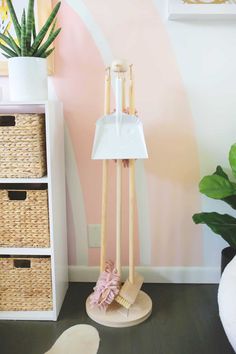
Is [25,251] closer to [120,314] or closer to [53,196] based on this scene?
[53,196]

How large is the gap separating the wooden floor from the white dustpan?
73 centimetres

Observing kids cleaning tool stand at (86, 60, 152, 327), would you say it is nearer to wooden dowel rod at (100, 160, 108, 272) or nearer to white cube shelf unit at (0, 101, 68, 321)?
wooden dowel rod at (100, 160, 108, 272)

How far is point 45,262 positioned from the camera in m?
1.39

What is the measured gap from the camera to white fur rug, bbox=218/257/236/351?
110 cm

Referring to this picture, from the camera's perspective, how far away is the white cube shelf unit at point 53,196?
1309 millimetres

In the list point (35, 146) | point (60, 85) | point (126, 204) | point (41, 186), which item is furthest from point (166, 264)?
point (60, 85)

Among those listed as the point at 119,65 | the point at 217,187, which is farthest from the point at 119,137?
the point at 217,187

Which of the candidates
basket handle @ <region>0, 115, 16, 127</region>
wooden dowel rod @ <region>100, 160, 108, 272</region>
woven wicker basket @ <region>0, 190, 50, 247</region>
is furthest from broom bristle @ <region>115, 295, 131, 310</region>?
basket handle @ <region>0, 115, 16, 127</region>

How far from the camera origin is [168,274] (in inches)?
68.2

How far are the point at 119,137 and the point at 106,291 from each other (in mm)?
679

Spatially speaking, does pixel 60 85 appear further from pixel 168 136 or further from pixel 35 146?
pixel 168 136

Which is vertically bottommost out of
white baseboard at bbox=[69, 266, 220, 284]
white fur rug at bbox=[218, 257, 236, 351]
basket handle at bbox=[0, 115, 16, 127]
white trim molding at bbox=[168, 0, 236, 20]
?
white baseboard at bbox=[69, 266, 220, 284]

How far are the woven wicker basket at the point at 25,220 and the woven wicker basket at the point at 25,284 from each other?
0.08m

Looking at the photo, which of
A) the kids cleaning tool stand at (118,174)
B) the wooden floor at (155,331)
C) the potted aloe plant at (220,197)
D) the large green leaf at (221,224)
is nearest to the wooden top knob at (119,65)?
the kids cleaning tool stand at (118,174)
